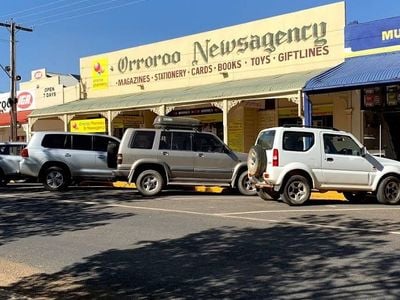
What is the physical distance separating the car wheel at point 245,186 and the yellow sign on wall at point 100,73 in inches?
629

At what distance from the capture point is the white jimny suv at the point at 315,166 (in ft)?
42.6

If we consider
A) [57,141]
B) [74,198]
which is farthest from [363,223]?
[57,141]

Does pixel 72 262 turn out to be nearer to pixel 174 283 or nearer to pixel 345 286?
pixel 174 283

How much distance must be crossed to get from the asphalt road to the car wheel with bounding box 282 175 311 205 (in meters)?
0.29

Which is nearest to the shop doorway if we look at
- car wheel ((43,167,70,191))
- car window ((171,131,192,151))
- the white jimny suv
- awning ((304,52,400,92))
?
awning ((304,52,400,92))

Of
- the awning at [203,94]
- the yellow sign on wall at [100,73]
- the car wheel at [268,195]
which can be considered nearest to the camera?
the car wheel at [268,195]

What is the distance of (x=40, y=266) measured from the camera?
7.37 metres

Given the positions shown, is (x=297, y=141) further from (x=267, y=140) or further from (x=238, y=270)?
(x=238, y=270)

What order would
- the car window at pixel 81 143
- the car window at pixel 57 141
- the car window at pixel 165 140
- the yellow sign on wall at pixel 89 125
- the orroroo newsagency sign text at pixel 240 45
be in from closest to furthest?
the car window at pixel 165 140, the car window at pixel 57 141, the car window at pixel 81 143, the orroroo newsagency sign text at pixel 240 45, the yellow sign on wall at pixel 89 125

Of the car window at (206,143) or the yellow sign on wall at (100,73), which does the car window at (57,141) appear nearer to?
the car window at (206,143)

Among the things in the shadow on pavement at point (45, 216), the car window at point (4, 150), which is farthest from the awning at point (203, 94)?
the shadow on pavement at point (45, 216)

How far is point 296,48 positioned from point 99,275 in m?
16.1

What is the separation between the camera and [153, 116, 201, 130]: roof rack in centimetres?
1576

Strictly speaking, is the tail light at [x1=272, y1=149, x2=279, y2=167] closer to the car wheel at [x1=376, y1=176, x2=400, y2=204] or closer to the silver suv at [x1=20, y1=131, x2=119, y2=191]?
the car wheel at [x1=376, y1=176, x2=400, y2=204]
